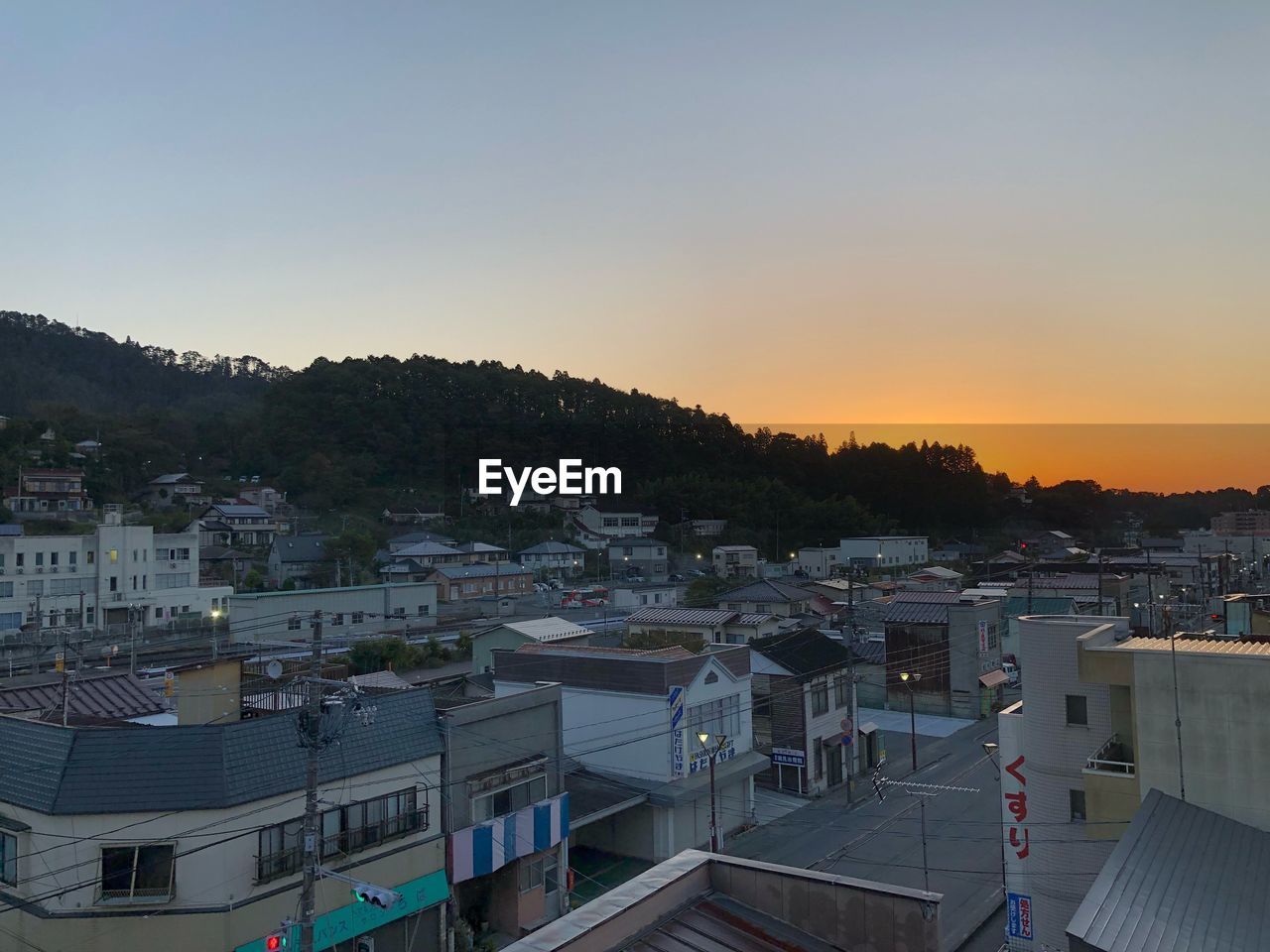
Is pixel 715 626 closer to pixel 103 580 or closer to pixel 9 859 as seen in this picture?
pixel 9 859

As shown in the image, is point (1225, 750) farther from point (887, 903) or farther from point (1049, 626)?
point (887, 903)

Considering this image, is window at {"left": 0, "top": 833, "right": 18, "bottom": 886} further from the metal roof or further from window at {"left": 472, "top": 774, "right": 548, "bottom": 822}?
the metal roof

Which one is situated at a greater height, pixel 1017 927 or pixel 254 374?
pixel 254 374

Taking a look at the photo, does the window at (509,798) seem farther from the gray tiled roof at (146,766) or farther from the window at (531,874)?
the gray tiled roof at (146,766)

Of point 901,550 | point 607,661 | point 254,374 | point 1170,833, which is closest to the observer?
point 1170,833

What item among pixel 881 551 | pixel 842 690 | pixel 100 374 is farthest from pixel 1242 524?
pixel 100 374

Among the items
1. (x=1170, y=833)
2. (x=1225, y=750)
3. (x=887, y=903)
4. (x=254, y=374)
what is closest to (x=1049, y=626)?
(x=1225, y=750)

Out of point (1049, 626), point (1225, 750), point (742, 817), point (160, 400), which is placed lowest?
point (742, 817)
